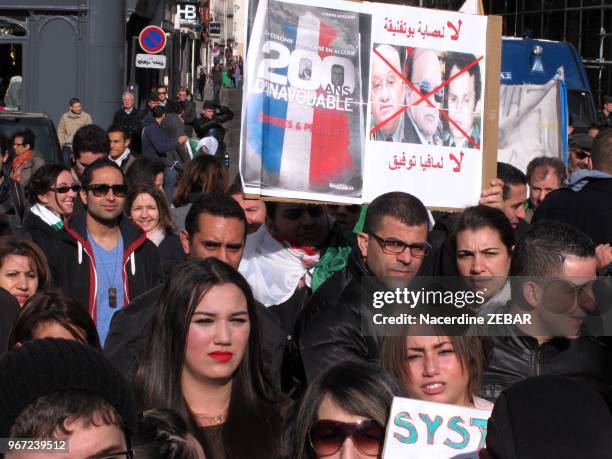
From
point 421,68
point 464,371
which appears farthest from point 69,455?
point 421,68

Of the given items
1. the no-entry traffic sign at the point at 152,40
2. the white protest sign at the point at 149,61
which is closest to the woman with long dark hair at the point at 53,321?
the white protest sign at the point at 149,61

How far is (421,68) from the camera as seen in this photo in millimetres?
5672

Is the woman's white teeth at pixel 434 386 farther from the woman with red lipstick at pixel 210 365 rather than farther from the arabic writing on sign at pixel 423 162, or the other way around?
the arabic writing on sign at pixel 423 162

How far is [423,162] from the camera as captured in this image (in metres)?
5.61

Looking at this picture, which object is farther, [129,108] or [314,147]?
[129,108]

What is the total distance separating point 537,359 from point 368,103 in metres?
2.25

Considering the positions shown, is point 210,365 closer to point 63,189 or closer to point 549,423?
point 549,423

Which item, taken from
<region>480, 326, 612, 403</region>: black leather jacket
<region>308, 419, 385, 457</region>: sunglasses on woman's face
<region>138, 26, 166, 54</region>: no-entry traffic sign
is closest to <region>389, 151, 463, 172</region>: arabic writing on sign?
<region>480, 326, 612, 403</region>: black leather jacket

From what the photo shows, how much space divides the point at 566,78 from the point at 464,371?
1394 centimetres

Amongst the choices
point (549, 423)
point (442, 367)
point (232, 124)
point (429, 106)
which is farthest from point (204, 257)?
point (232, 124)

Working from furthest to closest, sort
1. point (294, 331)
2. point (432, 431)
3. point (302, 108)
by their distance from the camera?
point (302, 108), point (294, 331), point (432, 431)

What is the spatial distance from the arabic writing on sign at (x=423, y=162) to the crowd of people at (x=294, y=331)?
0.21 m

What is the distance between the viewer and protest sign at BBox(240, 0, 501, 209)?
5414 mm

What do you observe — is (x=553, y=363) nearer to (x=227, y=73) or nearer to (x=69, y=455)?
(x=69, y=455)
